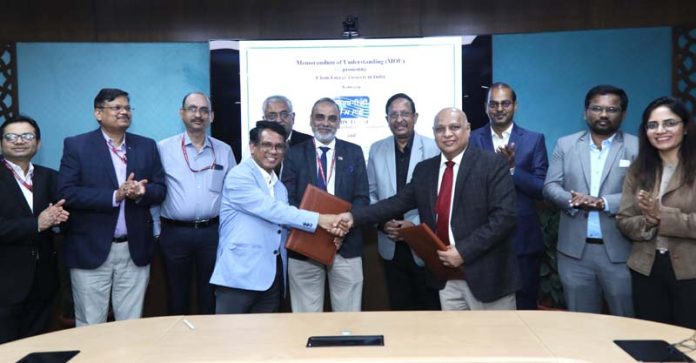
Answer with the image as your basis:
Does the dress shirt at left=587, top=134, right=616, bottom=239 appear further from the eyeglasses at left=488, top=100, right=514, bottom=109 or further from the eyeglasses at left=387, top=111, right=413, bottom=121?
the eyeglasses at left=387, top=111, right=413, bottom=121

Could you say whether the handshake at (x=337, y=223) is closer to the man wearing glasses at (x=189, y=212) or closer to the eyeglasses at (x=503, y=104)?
the man wearing glasses at (x=189, y=212)

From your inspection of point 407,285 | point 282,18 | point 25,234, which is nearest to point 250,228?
point 407,285

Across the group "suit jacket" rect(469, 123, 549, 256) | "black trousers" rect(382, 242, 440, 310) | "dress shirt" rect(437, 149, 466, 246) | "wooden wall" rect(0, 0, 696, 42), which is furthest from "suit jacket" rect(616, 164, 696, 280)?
"wooden wall" rect(0, 0, 696, 42)

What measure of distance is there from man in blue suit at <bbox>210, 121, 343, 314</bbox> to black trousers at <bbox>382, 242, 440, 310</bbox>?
23.5 inches

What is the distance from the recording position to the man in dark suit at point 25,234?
349cm

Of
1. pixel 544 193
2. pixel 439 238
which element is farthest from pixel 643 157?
pixel 439 238

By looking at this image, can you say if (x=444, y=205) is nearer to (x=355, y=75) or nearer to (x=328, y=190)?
(x=328, y=190)

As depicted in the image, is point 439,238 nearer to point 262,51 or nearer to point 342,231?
point 342,231

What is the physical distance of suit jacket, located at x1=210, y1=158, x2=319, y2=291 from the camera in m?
3.28

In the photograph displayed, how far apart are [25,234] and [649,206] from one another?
132 inches

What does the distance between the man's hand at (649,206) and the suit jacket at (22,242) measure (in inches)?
129

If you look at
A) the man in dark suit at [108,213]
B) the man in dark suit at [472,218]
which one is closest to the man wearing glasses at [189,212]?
the man in dark suit at [108,213]

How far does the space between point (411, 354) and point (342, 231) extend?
1692 mm

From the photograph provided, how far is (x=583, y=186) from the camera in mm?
3668
